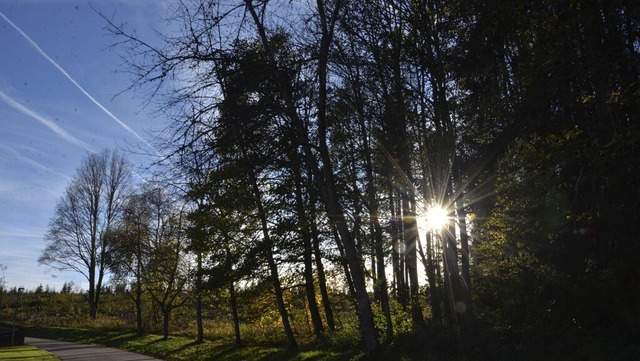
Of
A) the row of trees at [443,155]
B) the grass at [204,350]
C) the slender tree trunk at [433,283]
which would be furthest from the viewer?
the grass at [204,350]

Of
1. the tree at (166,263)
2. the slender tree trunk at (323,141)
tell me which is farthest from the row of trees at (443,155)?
the tree at (166,263)

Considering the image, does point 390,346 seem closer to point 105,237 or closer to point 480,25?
point 480,25

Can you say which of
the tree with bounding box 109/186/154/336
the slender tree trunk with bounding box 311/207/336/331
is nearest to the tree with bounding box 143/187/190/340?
the tree with bounding box 109/186/154/336

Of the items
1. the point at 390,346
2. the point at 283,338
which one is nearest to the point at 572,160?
the point at 390,346

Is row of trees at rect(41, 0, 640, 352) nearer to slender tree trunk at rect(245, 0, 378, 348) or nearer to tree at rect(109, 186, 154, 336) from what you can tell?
slender tree trunk at rect(245, 0, 378, 348)

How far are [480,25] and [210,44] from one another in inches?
202

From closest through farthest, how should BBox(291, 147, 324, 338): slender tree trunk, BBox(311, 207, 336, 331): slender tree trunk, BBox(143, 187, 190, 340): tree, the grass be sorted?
the grass, BBox(291, 147, 324, 338): slender tree trunk, BBox(311, 207, 336, 331): slender tree trunk, BBox(143, 187, 190, 340): tree

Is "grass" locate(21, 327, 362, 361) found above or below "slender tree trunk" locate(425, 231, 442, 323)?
below

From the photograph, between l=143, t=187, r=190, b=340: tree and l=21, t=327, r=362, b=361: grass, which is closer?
l=21, t=327, r=362, b=361: grass

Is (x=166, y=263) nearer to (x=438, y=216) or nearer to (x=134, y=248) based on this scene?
(x=134, y=248)

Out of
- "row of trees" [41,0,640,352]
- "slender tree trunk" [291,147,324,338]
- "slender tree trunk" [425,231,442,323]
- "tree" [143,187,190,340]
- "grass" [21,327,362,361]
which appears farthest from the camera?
"tree" [143,187,190,340]

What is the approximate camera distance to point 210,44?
10062 millimetres

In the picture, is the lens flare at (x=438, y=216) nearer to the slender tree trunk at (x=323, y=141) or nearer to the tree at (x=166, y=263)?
the slender tree trunk at (x=323, y=141)

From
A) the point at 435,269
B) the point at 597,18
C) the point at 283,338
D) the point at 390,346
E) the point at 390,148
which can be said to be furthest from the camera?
the point at 283,338
